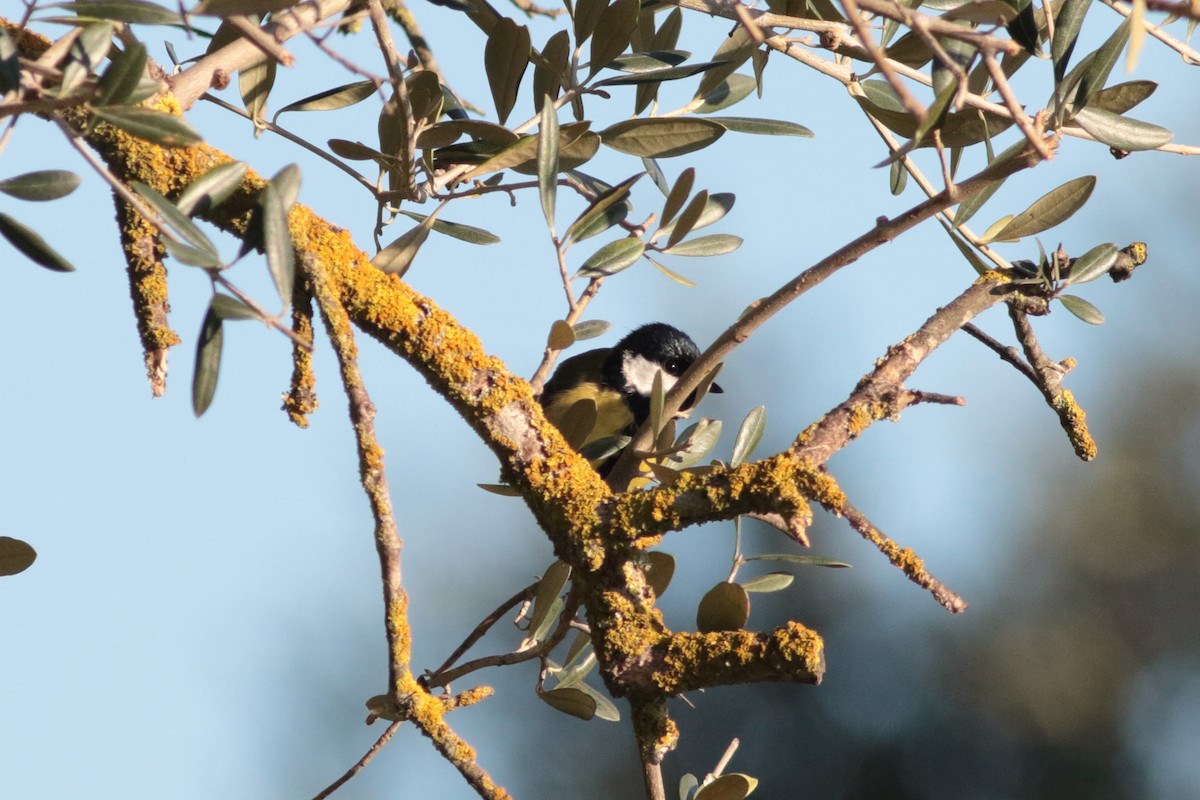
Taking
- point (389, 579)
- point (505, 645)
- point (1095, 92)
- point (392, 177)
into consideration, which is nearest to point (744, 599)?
point (389, 579)

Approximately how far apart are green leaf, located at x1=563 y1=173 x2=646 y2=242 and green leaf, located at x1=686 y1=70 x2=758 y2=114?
22 cm

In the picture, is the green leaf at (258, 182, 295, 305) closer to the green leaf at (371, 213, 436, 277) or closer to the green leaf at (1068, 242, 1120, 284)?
the green leaf at (371, 213, 436, 277)

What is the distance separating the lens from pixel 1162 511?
7844 millimetres

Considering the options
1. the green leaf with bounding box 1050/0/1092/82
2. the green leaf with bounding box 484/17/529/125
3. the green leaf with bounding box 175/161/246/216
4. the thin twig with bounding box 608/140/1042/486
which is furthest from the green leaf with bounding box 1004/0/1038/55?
the green leaf with bounding box 175/161/246/216

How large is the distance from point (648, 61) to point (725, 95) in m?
0.22

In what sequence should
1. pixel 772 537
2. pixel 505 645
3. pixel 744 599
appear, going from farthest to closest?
pixel 505 645 < pixel 772 537 < pixel 744 599

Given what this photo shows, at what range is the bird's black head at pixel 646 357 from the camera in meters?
4.21

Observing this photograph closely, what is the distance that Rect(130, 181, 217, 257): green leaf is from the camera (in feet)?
3.24

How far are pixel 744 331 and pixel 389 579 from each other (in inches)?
19.4

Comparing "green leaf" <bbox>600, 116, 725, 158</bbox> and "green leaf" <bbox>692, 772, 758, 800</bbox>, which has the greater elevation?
"green leaf" <bbox>600, 116, 725, 158</bbox>

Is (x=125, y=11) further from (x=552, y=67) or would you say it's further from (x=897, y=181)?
(x=897, y=181)

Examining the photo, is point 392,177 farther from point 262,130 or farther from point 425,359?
point 425,359

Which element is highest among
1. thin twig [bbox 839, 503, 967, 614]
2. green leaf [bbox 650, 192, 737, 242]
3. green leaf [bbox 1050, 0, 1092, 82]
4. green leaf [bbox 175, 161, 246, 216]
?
green leaf [bbox 650, 192, 737, 242]

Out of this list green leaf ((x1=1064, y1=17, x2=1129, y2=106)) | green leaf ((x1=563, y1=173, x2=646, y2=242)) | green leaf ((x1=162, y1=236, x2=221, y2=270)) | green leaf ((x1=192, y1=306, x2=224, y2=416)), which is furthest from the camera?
green leaf ((x1=563, y1=173, x2=646, y2=242))
